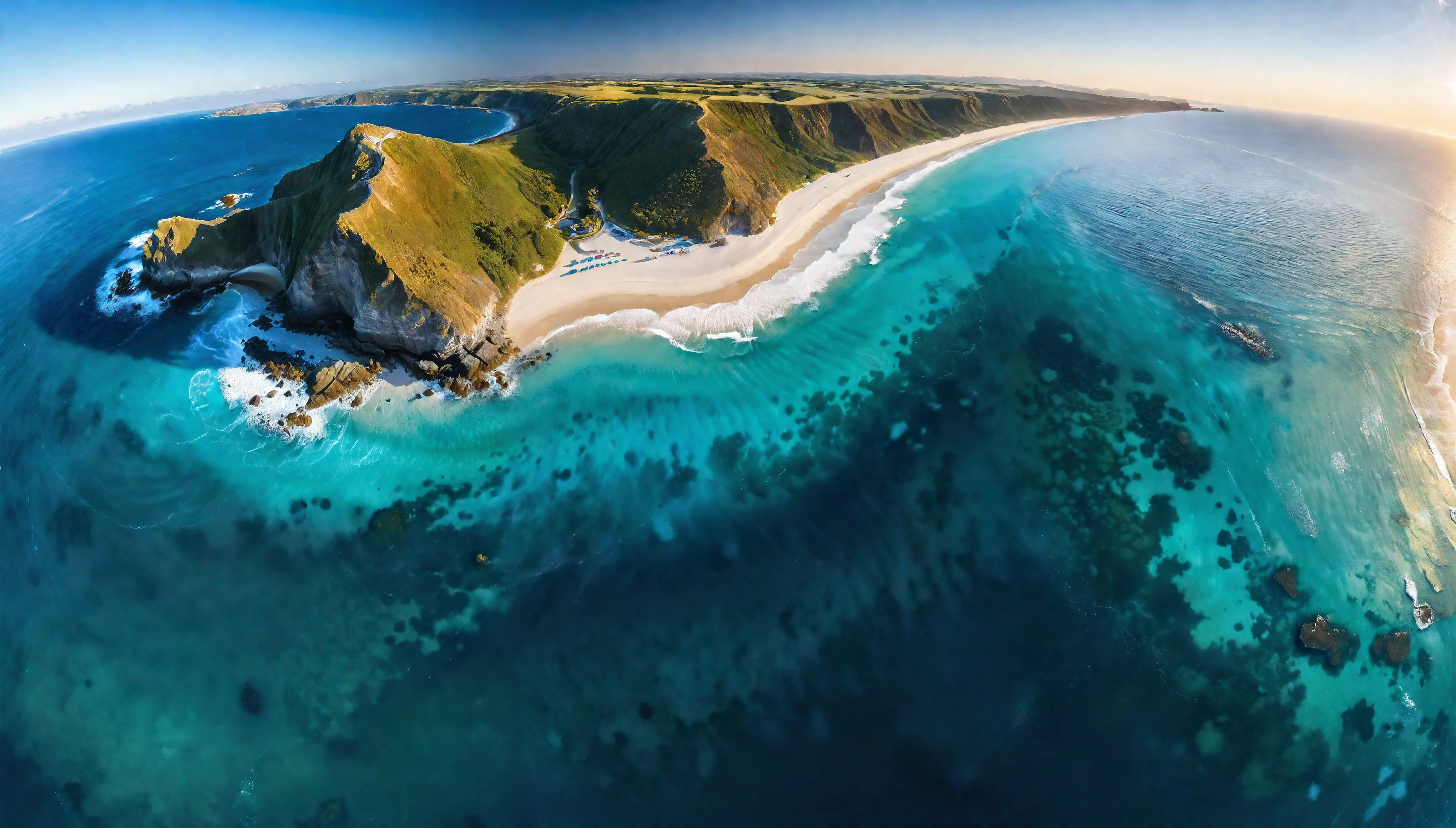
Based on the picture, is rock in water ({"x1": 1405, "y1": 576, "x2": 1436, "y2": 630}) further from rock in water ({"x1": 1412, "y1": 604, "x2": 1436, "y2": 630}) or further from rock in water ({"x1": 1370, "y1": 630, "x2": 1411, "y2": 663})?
rock in water ({"x1": 1370, "y1": 630, "x2": 1411, "y2": 663})

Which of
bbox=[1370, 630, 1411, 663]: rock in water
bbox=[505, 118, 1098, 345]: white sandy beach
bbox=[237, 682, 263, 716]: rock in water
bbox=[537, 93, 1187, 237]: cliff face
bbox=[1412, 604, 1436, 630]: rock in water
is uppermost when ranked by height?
bbox=[537, 93, 1187, 237]: cliff face

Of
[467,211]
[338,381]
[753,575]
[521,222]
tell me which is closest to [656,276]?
[521,222]

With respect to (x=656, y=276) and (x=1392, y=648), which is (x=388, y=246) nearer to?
(x=656, y=276)

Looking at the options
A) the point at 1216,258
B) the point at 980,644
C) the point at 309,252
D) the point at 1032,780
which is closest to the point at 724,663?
the point at 980,644

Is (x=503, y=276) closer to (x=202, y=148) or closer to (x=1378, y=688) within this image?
(x=1378, y=688)

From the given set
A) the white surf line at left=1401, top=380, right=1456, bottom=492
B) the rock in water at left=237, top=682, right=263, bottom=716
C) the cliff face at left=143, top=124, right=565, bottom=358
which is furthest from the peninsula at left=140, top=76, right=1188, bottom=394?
the white surf line at left=1401, top=380, right=1456, bottom=492

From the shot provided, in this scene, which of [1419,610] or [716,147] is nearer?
[1419,610]

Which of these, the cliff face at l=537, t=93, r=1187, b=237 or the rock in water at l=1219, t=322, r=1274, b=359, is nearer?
the rock in water at l=1219, t=322, r=1274, b=359
